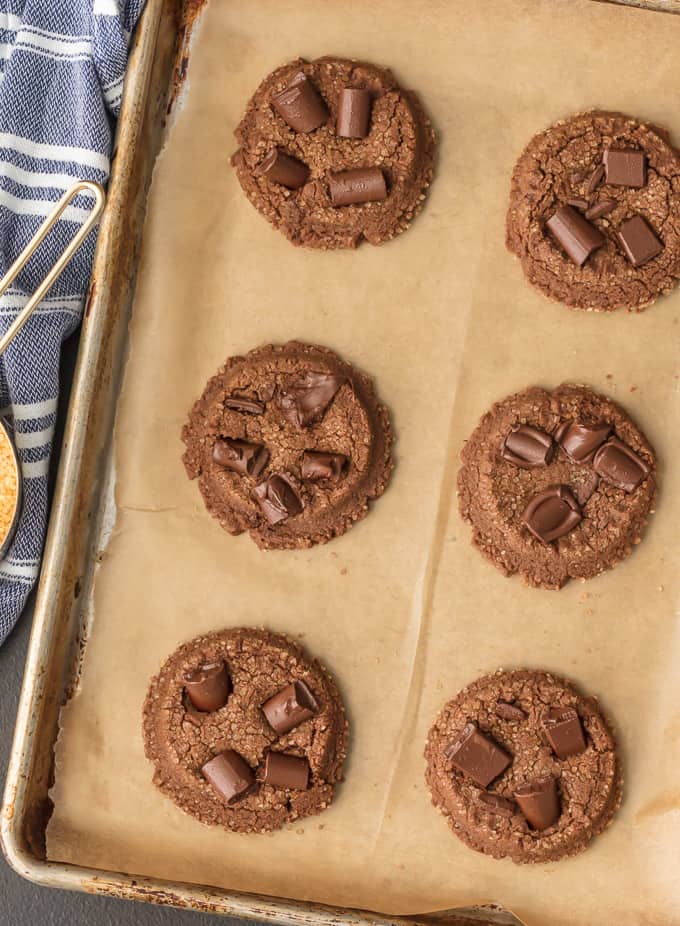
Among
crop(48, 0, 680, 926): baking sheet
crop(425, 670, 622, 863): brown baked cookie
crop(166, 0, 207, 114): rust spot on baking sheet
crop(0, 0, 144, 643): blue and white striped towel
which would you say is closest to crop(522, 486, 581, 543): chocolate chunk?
crop(48, 0, 680, 926): baking sheet

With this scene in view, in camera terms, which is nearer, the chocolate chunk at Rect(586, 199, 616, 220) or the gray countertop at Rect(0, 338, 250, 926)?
the chocolate chunk at Rect(586, 199, 616, 220)

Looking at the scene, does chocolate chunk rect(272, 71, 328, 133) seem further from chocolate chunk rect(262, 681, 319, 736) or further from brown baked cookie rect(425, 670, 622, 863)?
brown baked cookie rect(425, 670, 622, 863)

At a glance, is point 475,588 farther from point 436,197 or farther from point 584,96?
point 584,96

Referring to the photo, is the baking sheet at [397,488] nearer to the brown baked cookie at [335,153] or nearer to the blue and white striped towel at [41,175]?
the brown baked cookie at [335,153]

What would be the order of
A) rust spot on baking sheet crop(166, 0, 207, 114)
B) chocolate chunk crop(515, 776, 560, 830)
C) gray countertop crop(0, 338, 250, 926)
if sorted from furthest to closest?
gray countertop crop(0, 338, 250, 926), rust spot on baking sheet crop(166, 0, 207, 114), chocolate chunk crop(515, 776, 560, 830)

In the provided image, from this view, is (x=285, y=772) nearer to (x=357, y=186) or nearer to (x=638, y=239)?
(x=357, y=186)

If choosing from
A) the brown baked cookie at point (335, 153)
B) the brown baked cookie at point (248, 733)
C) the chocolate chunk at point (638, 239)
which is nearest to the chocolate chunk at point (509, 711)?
the brown baked cookie at point (248, 733)

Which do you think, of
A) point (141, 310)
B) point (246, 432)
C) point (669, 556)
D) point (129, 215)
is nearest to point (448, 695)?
point (669, 556)

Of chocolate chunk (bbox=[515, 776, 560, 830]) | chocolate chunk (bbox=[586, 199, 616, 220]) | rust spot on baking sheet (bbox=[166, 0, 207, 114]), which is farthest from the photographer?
rust spot on baking sheet (bbox=[166, 0, 207, 114])
